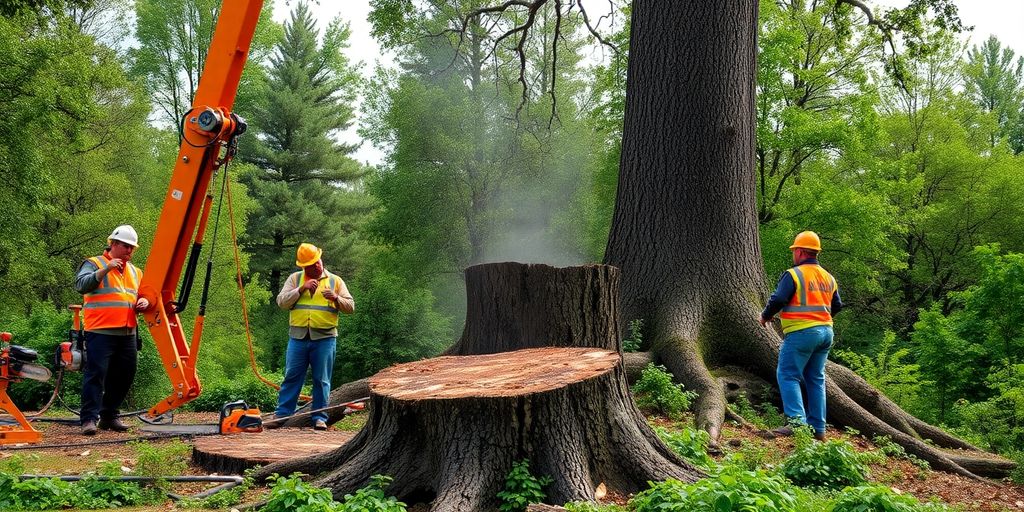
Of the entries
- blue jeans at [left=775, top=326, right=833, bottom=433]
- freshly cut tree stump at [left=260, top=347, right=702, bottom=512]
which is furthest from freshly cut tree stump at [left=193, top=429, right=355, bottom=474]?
blue jeans at [left=775, top=326, right=833, bottom=433]

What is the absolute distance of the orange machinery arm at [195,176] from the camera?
8.11 meters

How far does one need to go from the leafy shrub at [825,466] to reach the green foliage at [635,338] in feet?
9.35

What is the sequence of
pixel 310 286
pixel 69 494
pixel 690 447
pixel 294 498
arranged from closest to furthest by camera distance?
pixel 294 498 → pixel 69 494 → pixel 690 447 → pixel 310 286

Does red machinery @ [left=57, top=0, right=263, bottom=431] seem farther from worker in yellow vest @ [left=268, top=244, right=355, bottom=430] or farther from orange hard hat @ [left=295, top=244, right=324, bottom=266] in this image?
orange hard hat @ [left=295, top=244, right=324, bottom=266]

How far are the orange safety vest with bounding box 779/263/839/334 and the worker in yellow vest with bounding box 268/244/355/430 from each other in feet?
13.8

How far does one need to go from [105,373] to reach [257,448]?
10.1 feet

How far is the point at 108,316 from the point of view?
8641mm

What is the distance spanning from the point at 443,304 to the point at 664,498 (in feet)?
105

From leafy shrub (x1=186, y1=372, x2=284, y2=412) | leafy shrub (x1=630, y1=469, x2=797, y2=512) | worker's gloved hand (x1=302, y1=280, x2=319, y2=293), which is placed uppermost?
worker's gloved hand (x1=302, y1=280, x2=319, y2=293)

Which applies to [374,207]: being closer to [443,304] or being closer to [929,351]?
[443,304]

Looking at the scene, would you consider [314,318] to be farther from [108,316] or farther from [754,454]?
[754,454]

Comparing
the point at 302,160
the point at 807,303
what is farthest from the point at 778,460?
the point at 302,160

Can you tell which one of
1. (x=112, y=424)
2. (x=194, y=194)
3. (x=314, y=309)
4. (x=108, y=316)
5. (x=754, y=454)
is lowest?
(x=112, y=424)

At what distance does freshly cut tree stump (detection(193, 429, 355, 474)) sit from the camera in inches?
236
